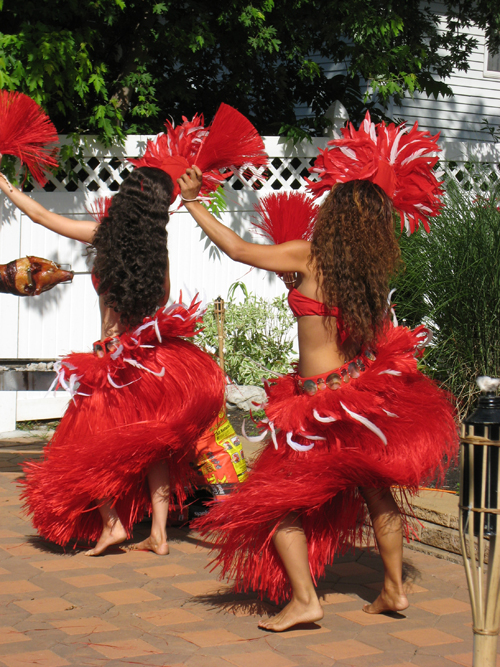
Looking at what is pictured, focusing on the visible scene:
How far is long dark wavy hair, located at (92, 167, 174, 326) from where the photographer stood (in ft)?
12.4

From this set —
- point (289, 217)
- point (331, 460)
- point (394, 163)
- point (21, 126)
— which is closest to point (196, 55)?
point (21, 126)

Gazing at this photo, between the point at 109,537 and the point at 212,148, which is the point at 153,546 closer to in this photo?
the point at 109,537

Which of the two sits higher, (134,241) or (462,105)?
(462,105)

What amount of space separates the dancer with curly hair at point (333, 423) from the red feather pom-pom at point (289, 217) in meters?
0.23

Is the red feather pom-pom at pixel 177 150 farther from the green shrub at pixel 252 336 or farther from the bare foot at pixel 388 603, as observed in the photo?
the green shrub at pixel 252 336

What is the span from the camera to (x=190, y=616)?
311cm

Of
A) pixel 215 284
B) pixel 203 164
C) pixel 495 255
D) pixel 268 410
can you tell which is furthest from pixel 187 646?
pixel 215 284

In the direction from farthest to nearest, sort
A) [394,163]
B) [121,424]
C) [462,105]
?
1. [462,105]
2. [121,424]
3. [394,163]

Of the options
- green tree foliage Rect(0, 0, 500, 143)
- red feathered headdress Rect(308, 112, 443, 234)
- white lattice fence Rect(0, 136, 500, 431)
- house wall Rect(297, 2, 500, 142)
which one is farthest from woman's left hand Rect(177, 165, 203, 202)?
house wall Rect(297, 2, 500, 142)

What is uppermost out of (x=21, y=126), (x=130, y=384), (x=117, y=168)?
(x=117, y=168)

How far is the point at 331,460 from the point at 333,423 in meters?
0.16

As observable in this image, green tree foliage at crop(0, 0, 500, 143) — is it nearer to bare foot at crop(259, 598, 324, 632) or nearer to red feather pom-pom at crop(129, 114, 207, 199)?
red feather pom-pom at crop(129, 114, 207, 199)

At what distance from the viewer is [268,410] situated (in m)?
3.14

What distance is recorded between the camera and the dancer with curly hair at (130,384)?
12.1 ft
